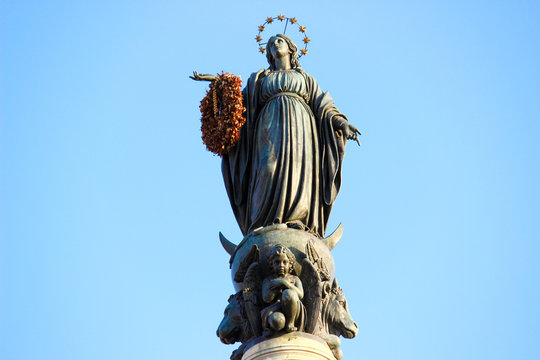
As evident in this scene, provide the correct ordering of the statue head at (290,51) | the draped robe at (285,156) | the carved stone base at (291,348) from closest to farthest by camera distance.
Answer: the carved stone base at (291,348), the draped robe at (285,156), the statue head at (290,51)

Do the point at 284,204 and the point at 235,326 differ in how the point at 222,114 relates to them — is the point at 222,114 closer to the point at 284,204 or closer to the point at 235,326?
the point at 284,204

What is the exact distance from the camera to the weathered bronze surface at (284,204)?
1325 cm

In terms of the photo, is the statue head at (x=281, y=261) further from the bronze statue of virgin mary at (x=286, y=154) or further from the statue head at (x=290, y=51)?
the statue head at (x=290, y=51)

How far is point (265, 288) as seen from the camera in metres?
13.3

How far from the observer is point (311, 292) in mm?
13344

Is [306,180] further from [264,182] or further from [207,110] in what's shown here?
[207,110]

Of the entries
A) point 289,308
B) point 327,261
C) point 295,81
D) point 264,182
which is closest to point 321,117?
point 295,81

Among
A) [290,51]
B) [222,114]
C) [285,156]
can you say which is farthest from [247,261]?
[290,51]

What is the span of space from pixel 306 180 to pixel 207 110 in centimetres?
227

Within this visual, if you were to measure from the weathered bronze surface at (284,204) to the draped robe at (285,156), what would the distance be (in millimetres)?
16

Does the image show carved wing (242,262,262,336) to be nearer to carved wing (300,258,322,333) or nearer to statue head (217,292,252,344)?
statue head (217,292,252,344)

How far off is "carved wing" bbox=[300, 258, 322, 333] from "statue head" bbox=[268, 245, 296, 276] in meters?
0.20

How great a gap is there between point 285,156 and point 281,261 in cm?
207

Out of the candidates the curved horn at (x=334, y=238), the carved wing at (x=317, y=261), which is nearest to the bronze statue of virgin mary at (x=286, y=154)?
the curved horn at (x=334, y=238)
